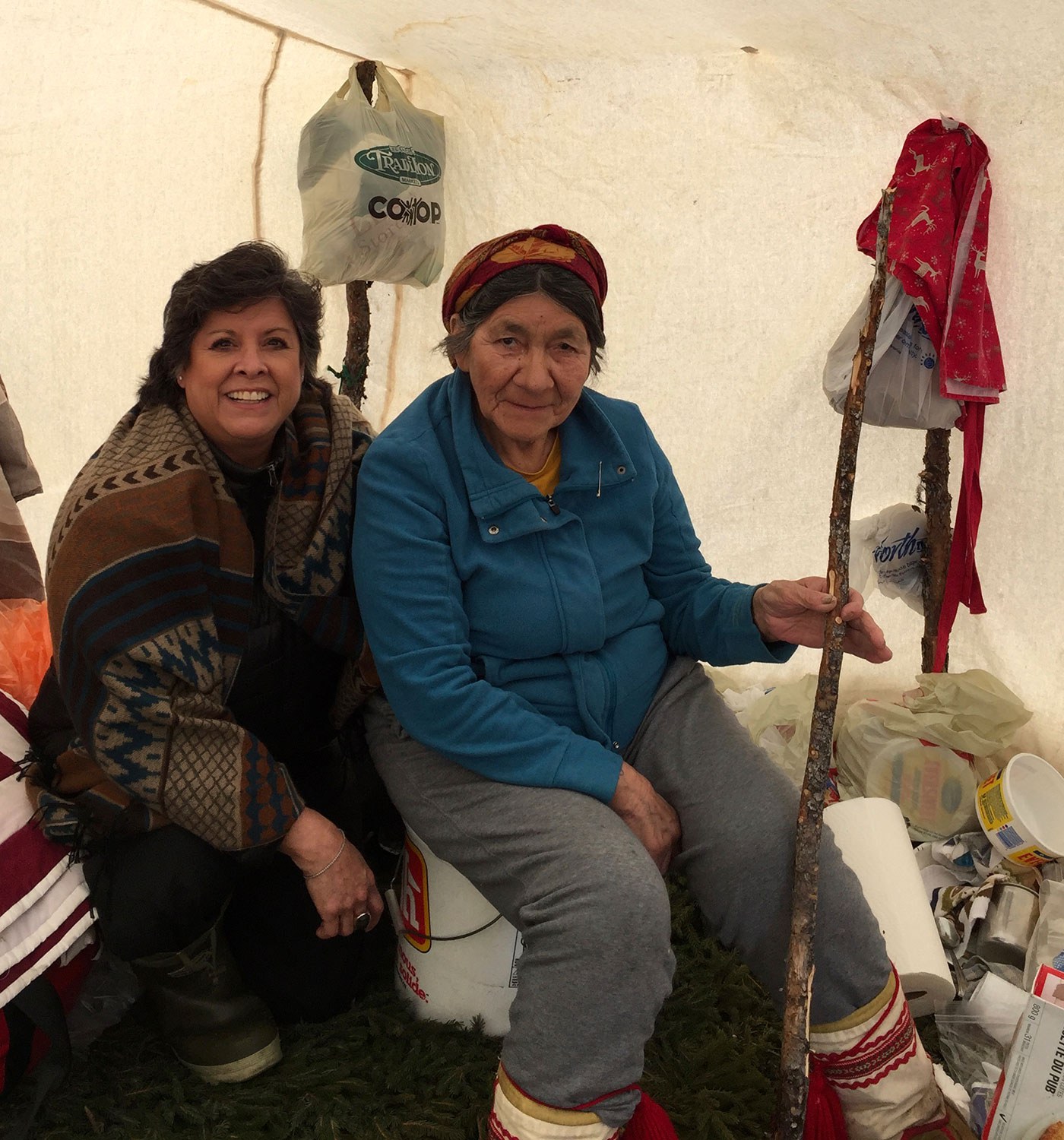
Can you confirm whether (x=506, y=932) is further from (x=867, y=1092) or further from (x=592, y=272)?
(x=592, y=272)

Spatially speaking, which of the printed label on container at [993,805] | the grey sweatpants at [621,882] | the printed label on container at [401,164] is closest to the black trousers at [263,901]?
the grey sweatpants at [621,882]

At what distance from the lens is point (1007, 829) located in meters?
2.14

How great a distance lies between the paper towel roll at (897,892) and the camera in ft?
5.85

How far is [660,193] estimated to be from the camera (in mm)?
2723

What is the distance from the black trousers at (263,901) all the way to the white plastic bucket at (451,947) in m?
0.13

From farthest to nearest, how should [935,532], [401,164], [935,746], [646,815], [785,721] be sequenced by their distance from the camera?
[401,164] < [785,721] < [935,532] < [935,746] < [646,815]

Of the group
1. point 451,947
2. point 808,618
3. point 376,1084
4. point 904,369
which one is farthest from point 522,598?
point 904,369

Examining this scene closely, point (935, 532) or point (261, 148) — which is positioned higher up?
point (261, 148)

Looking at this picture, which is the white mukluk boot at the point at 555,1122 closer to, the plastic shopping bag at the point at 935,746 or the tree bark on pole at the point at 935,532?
the plastic shopping bag at the point at 935,746

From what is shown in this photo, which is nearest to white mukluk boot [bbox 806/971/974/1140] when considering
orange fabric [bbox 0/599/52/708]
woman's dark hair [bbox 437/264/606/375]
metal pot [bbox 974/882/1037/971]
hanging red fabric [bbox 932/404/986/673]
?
metal pot [bbox 974/882/1037/971]

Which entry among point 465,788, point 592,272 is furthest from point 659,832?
point 592,272

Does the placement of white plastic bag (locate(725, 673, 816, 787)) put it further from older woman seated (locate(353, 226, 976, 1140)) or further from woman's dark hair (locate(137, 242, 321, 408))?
woman's dark hair (locate(137, 242, 321, 408))

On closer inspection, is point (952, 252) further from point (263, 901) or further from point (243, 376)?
point (263, 901)

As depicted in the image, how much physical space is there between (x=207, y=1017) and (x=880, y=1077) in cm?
103
